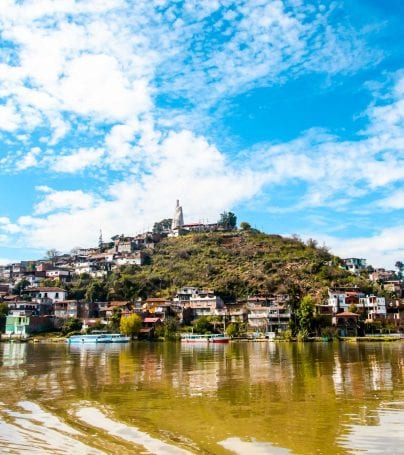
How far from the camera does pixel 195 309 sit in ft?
333

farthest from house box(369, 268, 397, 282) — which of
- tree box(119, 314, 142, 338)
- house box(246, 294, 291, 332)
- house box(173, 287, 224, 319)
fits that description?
tree box(119, 314, 142, 338)

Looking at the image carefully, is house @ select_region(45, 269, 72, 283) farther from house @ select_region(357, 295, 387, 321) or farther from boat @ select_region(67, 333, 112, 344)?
house @ select_region(357, 295, 387, 321)

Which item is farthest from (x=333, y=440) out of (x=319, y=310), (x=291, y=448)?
(x=319, y=310)

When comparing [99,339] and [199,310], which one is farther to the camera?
[199,310]

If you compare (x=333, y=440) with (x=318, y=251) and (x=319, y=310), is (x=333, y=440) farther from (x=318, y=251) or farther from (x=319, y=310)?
(x=318, y=251)

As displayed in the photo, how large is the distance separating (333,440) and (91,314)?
99.6 meters

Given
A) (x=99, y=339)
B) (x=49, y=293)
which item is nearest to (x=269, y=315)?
(x=99, y=339)

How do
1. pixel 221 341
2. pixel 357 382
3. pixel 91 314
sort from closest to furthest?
pixel 357 382 → pixel 221 341 → pixel 91 314

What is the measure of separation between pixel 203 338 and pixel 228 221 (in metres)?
82.6

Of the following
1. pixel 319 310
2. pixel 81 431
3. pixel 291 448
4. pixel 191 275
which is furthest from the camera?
pixel 191 275

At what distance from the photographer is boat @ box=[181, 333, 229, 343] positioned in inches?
3106

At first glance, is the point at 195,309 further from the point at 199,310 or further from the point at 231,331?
the point at 231,331

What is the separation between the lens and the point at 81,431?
13.9m

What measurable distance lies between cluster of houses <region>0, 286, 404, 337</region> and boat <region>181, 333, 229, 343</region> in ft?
30.0
